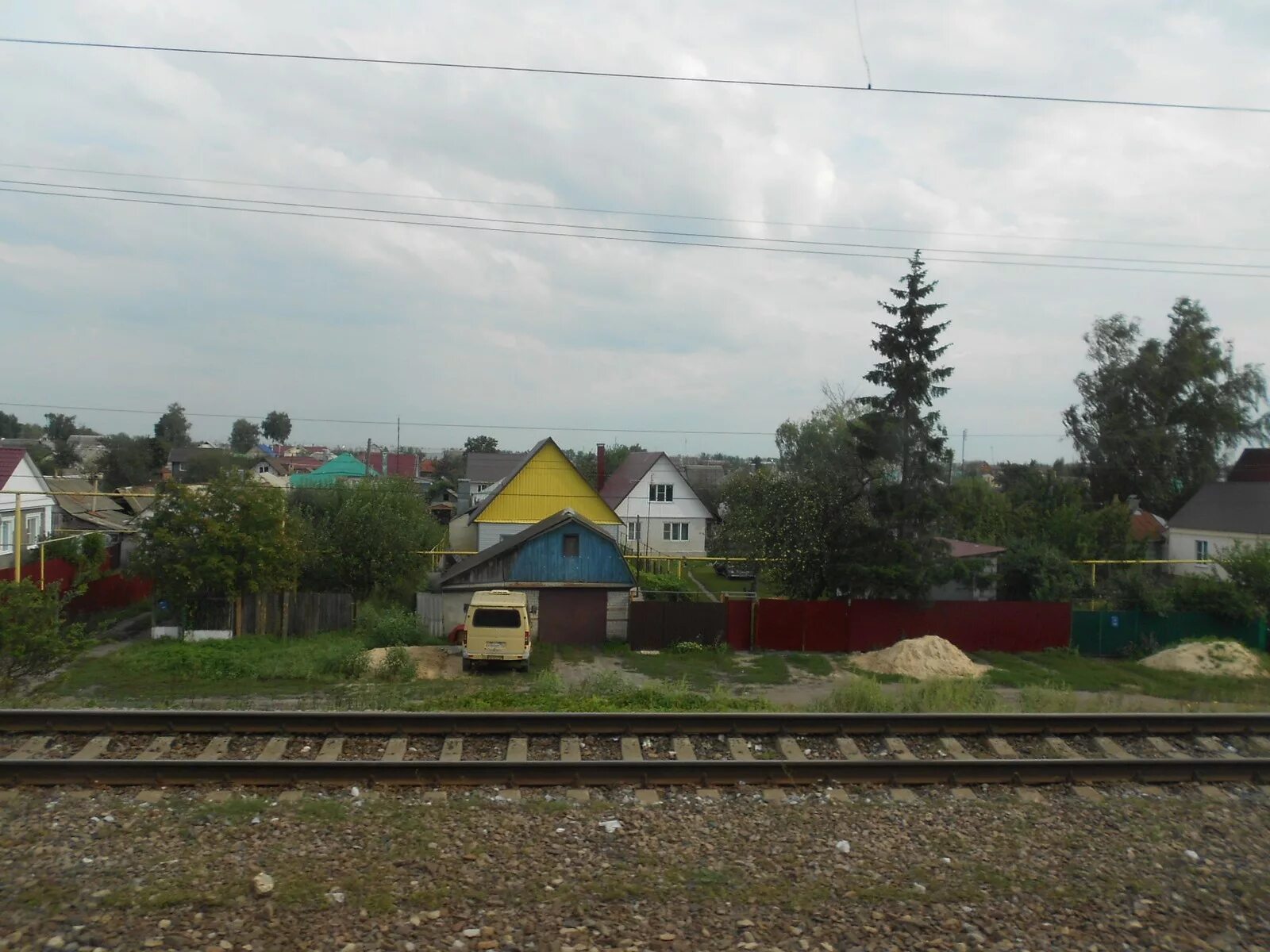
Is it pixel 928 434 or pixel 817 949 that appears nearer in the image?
pixel 817 949

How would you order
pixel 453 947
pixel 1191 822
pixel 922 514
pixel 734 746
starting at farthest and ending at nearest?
pixel 922 514 → pixel 734 746 → pixel 1191 822 → pixel 453 947

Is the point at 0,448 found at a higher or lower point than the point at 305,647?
higher

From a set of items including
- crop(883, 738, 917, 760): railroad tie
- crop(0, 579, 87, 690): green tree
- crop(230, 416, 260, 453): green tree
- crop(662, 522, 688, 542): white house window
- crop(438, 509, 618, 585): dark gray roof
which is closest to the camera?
crop(883, 738, 917, 760): railroad tie

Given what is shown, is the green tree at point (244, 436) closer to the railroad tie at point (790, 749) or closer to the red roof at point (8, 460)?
the red roof at point (8, 460)

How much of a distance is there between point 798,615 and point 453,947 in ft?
67.3

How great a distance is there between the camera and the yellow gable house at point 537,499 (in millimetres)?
43844

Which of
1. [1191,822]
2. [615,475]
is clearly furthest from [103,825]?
[615,475]

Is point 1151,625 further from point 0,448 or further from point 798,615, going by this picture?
point 0,448

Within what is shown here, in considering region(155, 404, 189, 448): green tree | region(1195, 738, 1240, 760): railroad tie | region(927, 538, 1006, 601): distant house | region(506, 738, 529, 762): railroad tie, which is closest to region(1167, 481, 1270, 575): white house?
region(927, 538, 1006, 601): distant house

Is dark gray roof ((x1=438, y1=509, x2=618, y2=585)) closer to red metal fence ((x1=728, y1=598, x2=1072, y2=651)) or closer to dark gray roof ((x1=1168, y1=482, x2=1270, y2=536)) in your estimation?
red metal fence ((x1=728, y1=598, x2=1072, y2=651))

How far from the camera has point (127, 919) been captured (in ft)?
19.4

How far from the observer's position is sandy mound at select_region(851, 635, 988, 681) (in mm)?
22078

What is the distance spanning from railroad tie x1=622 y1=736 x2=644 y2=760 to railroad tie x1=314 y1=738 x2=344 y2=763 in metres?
2.92

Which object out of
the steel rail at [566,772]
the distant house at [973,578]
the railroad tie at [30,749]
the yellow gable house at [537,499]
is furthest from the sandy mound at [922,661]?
the yellow gable house at [537,499]
